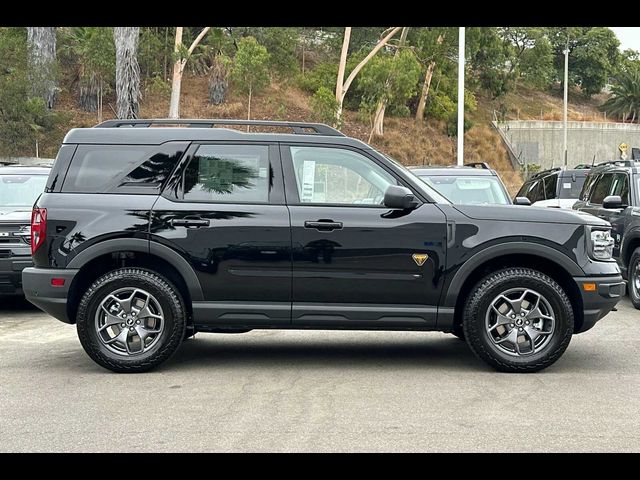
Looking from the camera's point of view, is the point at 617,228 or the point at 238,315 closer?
the point at 238,315

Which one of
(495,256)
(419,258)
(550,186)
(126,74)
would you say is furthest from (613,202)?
(126,74)

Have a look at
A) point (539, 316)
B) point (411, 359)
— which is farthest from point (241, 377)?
point (539, 316)

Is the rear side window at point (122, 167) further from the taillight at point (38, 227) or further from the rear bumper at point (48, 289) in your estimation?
the rear bumper at point (48, 289)

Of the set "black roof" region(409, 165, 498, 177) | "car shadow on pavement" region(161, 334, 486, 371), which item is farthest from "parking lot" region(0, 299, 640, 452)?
"black roof" region(409, 165, 498, 177)

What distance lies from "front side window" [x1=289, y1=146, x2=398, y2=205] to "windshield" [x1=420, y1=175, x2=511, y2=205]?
5.02 meters

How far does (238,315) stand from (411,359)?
1.75 metres

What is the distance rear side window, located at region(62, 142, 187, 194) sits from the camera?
302 inches

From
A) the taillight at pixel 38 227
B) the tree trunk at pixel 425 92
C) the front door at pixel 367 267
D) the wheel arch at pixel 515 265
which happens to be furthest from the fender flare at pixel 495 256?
the tree trunk at pixel 425 92

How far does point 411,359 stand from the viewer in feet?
27.2

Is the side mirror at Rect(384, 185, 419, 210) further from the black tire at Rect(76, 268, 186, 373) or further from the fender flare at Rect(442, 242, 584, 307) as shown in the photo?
the black tire at Rect(76, 268, 186, 373)

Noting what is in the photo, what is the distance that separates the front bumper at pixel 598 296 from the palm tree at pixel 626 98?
67.9 metres

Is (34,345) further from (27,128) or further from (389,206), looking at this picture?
(27,128)

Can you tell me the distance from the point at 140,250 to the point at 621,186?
7953mm

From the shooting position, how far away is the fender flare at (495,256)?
7469mm
